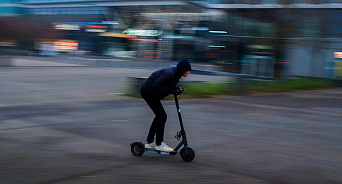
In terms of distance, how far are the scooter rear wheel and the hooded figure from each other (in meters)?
0.22

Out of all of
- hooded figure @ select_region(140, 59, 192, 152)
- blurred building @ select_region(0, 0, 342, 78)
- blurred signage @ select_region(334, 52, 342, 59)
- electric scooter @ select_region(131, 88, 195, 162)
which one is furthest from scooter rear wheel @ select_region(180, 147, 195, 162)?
blurred signage @ select_region(334, 52, 342, 59)

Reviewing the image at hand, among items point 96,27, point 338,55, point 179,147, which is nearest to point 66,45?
point 96,27

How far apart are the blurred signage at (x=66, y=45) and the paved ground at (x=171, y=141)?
131 feet

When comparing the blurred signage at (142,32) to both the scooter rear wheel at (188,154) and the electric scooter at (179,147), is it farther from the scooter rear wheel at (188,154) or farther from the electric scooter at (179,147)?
the scooter rear wheel at (188,154)

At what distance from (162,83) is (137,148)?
1106 mm

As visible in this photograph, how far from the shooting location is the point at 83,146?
6.51 metres

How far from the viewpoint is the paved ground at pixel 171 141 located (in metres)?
5.13

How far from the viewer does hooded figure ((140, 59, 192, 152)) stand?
5.54 metres

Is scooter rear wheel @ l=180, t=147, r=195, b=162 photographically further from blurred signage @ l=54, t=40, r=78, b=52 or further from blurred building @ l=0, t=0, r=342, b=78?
blurred signage @ l=54, t=40, r=78, b=52

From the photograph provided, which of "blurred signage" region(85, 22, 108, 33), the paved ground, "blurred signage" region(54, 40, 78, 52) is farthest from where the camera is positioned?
"blurred signage" region(85, 22, 108, 33)

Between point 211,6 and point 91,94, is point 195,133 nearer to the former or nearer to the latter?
point 91,94

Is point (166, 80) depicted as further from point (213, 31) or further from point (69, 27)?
point (69, 27)

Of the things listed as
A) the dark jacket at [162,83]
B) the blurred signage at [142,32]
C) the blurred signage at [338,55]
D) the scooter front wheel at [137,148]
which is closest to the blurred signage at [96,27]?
the blurred signage at [142,32]

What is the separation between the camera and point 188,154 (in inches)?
224
